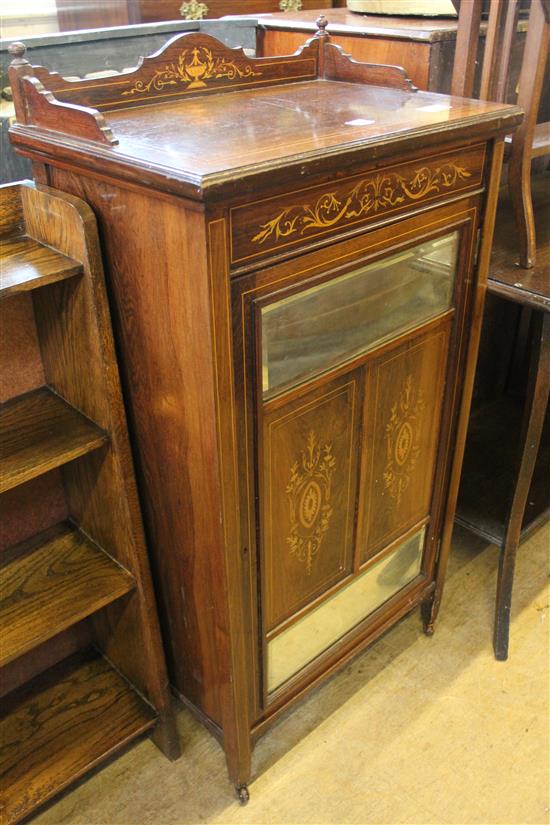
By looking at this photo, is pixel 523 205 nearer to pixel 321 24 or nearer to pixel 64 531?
pixel 321 24

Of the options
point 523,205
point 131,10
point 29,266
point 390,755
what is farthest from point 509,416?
point 131,10

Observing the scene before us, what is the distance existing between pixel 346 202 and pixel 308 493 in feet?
1.48

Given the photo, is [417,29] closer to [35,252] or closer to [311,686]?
[35,252]

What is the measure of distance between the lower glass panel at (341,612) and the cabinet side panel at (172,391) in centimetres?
13

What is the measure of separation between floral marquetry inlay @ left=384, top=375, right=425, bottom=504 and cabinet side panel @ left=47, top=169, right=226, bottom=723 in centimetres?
38

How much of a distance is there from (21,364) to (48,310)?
0.42 ft

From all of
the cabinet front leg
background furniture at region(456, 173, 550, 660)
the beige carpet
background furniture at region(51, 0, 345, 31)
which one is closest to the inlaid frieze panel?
background furniture at region(456, 173, 550, 660)

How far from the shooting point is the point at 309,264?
95 centimetres

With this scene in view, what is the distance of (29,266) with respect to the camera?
38.1 inches

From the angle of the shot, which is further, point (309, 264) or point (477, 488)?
point (477, 488)

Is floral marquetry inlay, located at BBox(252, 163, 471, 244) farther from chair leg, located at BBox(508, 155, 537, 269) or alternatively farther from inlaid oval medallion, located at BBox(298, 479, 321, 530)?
inlaid oval medallion, located at BBox(298, 479, 321, 530)

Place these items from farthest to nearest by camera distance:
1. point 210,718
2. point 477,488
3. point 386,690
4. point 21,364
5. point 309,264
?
point 477,488 → point 386,690 → point 210,718 → point 21,364 → point 309,264

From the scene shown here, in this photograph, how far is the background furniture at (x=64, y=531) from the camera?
3.31ft

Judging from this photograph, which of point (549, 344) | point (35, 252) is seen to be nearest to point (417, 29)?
point (549, 344)
